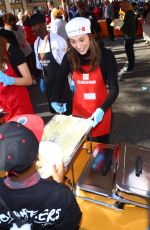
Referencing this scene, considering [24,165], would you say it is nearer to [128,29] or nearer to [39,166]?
[39,166]

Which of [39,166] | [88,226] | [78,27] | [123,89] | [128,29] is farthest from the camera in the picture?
[128,29]

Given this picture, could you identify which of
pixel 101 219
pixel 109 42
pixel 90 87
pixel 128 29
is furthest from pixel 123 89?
pixel 109 42

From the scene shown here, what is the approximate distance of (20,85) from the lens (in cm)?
219

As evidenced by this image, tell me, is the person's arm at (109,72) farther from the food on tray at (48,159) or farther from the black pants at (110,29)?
the black pants at (110,29)

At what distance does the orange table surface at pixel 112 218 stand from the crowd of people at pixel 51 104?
0.55ft

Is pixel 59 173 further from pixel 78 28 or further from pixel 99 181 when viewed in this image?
pixel 78 28

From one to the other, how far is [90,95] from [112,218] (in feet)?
3.36

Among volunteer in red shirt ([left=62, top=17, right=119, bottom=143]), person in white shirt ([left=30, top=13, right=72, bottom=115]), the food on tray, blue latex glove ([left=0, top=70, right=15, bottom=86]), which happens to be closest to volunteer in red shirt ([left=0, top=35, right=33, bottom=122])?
blue latex glove ([left=0, top=70, right=15, bottom=86])

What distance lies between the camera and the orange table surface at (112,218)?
1.26 meters

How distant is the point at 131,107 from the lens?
4.58m

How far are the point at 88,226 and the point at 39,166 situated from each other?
0.38 meters

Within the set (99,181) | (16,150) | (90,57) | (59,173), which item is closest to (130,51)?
(90,57)

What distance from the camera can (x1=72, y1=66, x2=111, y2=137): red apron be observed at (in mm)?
2029

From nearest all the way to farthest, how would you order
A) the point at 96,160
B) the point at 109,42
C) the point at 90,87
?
the point at 96,160, the point at 90,87, the point at 109,42
